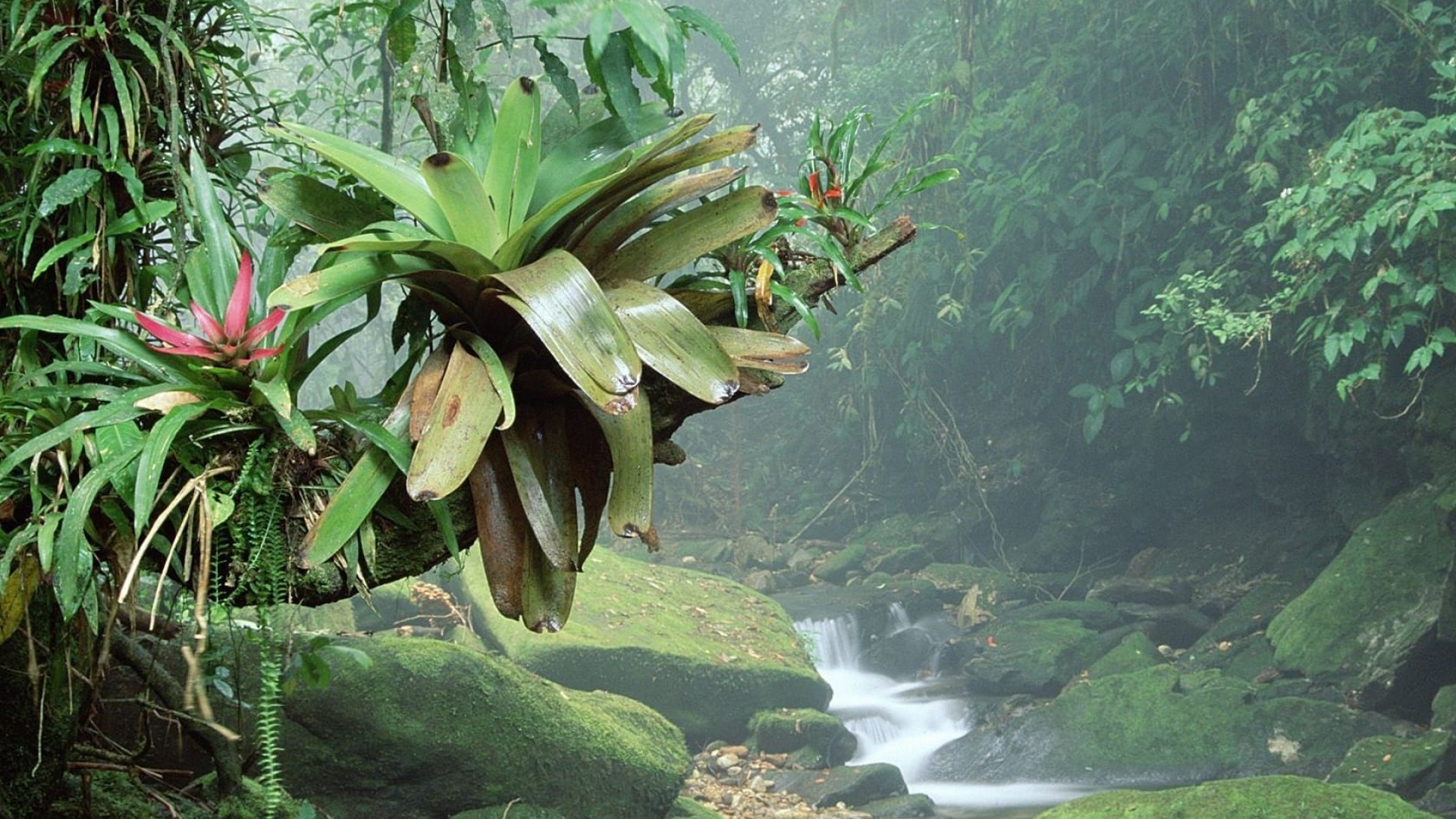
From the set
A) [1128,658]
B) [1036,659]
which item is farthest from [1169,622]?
[1036,659]

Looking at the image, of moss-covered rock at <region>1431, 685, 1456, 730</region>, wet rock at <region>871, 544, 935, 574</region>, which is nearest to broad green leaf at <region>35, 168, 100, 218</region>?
moss-covered rock at <region>1431, 685, 1456, 730</region>

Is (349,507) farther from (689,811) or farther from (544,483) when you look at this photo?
(689,811)

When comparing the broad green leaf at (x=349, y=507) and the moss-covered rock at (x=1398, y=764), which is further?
the moss-covered rock at (x=1398, y=764)

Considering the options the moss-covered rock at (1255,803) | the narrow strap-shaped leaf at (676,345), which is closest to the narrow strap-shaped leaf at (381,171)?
the narrow strap-shaped leaf at (676,345)

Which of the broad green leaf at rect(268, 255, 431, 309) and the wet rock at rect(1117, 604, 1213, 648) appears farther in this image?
the wet rock at rect(1117, 604, 1213, 648)

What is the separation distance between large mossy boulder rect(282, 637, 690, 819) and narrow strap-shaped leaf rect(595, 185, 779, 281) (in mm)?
1643

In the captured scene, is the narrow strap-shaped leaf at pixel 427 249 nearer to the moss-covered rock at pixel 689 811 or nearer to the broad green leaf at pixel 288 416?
the broad green leaf at pixel 288 416

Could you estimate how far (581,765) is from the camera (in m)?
3.23

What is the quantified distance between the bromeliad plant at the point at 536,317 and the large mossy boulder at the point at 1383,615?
5.78m

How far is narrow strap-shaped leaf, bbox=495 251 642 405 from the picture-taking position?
119 centimetres

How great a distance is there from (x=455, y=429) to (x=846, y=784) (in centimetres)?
461

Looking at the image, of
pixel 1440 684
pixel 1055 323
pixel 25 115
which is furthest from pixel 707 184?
pixel 1055 323

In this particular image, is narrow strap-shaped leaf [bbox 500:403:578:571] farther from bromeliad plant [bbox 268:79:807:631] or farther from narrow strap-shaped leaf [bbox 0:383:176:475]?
narrow strap-shaped leaf [bbox 0:383:176:475]

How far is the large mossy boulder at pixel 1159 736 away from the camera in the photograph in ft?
18.4
